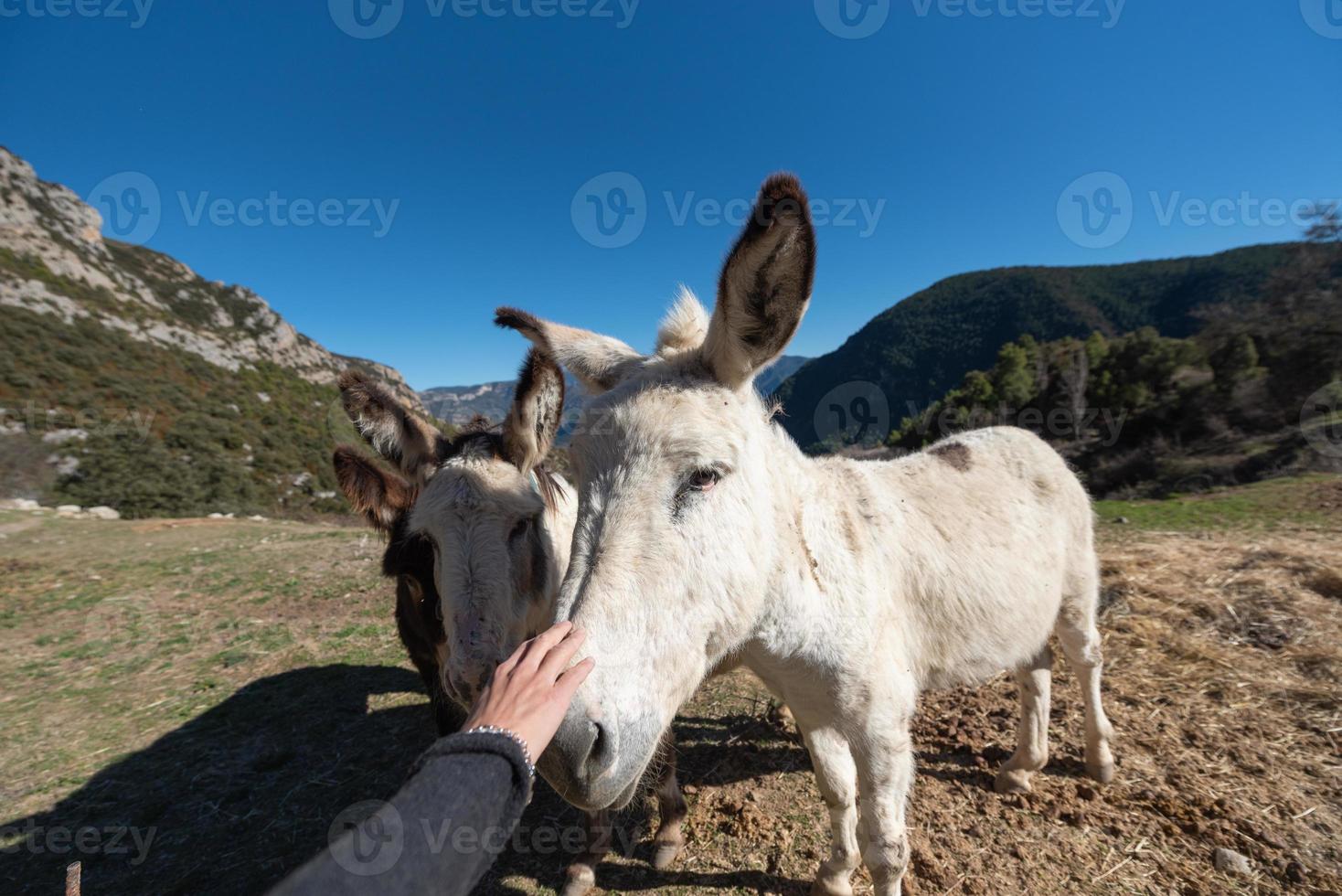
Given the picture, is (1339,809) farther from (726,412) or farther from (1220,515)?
(1220,515)

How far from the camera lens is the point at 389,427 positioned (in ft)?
11.4

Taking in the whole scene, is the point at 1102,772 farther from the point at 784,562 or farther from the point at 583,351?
the point at 583,351

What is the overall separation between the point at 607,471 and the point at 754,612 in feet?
2.80

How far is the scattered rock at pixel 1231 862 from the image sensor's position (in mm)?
2943

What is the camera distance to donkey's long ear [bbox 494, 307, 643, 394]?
2273 millimetres

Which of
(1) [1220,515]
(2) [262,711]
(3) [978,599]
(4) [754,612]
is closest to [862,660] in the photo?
(4) [754,612]

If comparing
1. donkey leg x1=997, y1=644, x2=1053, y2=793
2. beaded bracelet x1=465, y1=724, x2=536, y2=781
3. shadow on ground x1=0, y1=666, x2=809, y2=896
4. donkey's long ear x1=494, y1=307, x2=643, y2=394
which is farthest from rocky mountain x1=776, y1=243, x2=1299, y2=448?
beaded bracelet x1=465, y1=724, x2=536, y2=781

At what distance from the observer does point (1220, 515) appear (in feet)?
33.1

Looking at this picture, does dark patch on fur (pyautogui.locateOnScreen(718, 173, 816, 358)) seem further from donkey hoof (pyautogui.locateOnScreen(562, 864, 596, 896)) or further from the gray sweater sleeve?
donkey hoof (pyautogui.locateOnScreen(562, 864, 596, 896))

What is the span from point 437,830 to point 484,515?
1.95 meters

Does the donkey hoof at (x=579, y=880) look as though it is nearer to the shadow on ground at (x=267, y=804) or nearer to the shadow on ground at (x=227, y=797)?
the shadow on ground at (x=267, y=804)

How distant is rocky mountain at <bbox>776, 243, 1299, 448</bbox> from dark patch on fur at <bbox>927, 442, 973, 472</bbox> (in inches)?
1762

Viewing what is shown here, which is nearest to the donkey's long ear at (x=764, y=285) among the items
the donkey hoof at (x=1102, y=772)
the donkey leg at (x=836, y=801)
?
the donkey leg at (x=836, y=801)

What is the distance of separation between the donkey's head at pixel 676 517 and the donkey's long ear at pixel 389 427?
80.7 inches
